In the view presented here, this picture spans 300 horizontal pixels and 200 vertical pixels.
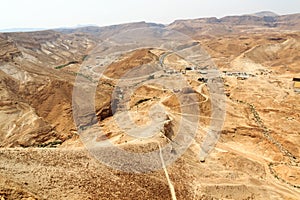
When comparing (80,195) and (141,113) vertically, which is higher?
(80,195)

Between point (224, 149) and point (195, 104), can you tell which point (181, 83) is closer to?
point (195, 104)

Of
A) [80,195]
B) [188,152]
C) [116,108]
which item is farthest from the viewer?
[116,108]

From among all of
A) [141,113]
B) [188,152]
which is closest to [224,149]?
[188,152]

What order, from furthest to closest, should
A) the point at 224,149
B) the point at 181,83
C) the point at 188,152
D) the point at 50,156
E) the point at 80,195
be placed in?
the point at 181,83 → the point at 224,149 → the point at 188,152 → the point at 50,156 → the point at 80,195

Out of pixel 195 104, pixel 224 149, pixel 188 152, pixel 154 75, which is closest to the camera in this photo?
pixel 188 152

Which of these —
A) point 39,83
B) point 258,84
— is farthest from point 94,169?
point 258,84

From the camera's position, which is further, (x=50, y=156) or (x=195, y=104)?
(x=195, y=104)

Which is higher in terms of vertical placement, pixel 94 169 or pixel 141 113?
pixel 94 169

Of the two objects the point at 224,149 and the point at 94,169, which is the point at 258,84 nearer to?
the point at 224,149

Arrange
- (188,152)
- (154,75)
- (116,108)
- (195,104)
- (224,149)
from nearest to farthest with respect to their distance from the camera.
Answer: (188,152), (224,149), (195,104), (116,108), (154,75)
